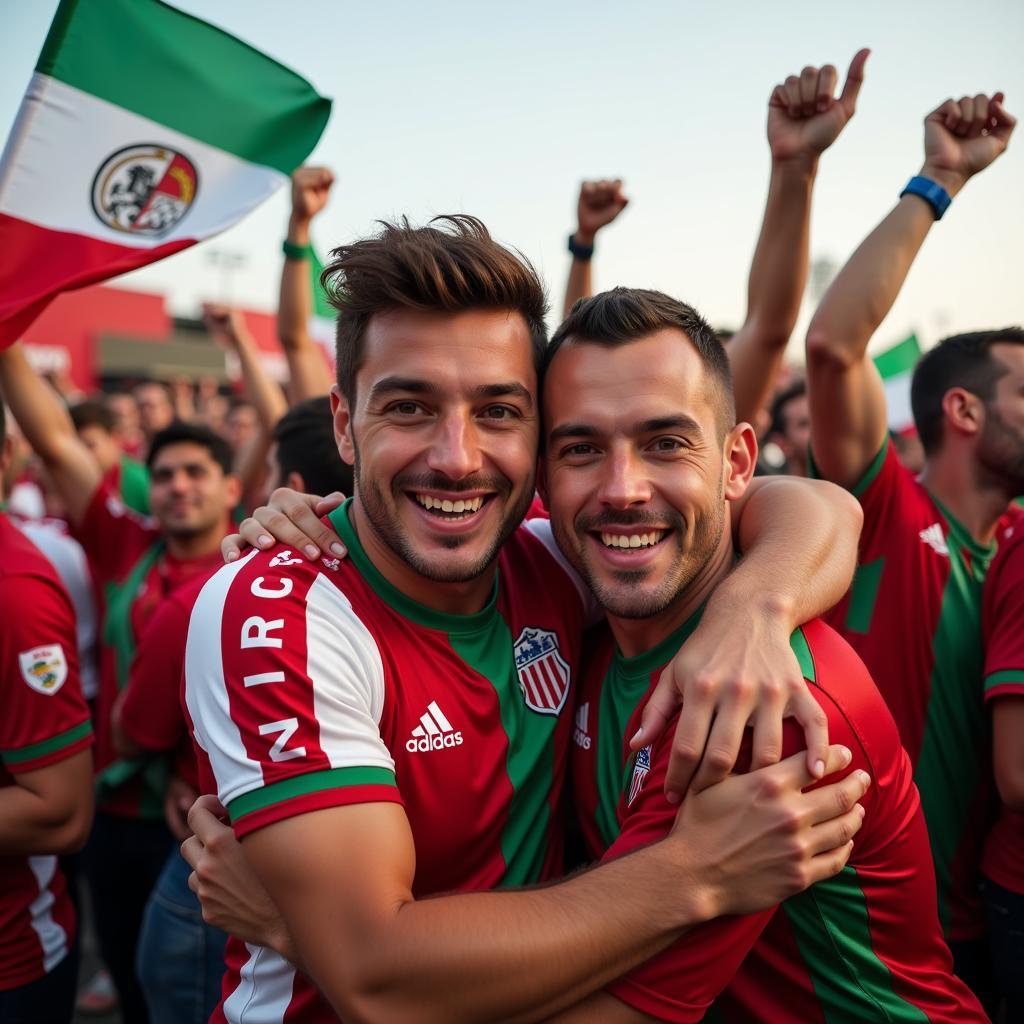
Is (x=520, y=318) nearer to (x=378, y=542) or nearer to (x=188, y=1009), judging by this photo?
(x=378, y=542)

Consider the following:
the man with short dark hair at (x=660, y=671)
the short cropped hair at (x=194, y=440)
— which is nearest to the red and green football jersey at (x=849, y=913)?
the man with short dark hair at (x=660, y=671)

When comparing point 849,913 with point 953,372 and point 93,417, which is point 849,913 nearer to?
point 953,372

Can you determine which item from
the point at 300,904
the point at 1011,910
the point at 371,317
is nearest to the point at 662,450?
the point at 371,317

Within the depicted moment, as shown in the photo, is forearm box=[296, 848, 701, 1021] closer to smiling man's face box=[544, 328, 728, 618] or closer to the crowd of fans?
the crowd of fans

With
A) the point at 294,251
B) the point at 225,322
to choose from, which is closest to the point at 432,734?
the point at 294,251

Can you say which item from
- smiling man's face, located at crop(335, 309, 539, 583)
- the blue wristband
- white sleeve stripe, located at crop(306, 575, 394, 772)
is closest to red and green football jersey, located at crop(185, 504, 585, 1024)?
white sleeve stripe, located at crop(306, 575, 394, 772)

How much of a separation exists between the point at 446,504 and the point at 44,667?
1433 millimetres

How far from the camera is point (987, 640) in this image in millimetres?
2975

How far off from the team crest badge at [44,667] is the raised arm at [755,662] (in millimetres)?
1844

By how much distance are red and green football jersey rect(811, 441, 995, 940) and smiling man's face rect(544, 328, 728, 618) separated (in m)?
1.14

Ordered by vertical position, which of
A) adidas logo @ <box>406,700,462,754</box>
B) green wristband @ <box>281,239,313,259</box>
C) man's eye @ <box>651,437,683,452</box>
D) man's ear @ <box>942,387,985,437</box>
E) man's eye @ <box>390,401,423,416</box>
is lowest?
adidas logo @ <box>406,700,462,754</box>

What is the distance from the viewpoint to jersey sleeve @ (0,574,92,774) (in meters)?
2.64

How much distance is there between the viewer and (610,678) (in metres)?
2.38

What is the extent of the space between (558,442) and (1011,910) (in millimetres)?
2071
